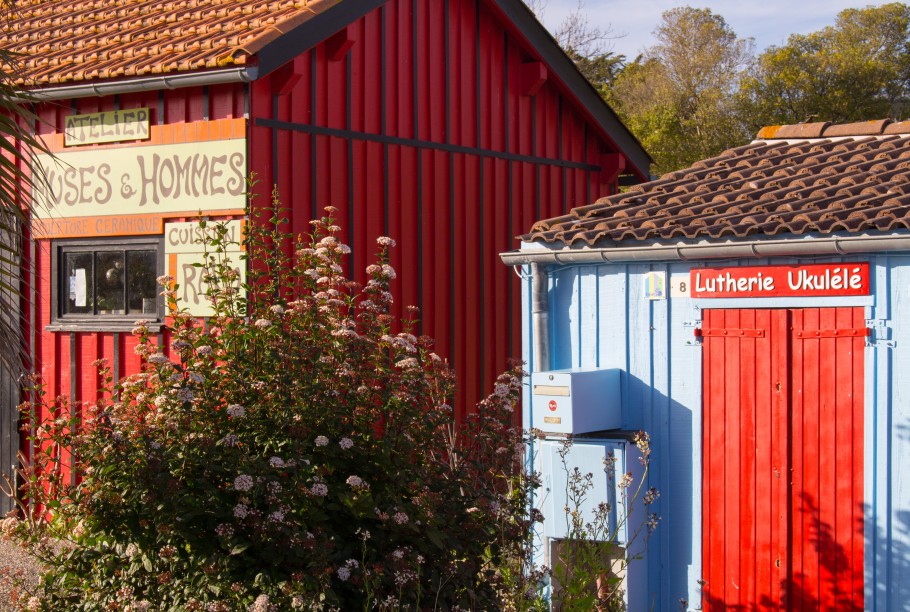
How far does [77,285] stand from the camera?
393 inches

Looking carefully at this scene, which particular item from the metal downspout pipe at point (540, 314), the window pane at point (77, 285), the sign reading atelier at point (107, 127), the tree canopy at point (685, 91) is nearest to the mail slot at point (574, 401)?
the metal downspout pipe at point (540, 314)

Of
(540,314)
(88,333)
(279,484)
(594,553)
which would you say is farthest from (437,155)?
(279,484)

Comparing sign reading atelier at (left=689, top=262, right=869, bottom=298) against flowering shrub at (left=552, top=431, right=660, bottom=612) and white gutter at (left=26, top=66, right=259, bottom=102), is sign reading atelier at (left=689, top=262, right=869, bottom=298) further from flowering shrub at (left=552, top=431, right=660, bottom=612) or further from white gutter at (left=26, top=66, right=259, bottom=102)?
white gutter at (left=26, top=66, right=259, bottom=102)

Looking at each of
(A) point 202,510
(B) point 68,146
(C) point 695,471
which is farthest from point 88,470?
(B) point 68,146

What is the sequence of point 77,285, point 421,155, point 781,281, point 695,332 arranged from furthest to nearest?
point 421,155, point 77,285, point 695,332, point 781,281

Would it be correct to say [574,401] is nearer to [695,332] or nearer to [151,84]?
[695,332]

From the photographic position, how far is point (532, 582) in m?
5.40

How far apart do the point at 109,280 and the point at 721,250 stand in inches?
206

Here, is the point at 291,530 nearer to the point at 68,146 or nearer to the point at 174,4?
the point at 68,146

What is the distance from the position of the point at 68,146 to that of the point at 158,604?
5.53 meters

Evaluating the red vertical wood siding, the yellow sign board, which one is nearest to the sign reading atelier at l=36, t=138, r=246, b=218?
the yellow sign board

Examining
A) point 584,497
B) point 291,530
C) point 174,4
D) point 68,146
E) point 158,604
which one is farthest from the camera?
point 174,4

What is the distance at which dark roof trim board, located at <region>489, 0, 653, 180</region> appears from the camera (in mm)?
11906

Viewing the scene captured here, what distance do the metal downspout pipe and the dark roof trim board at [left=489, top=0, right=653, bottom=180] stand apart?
4.51m
